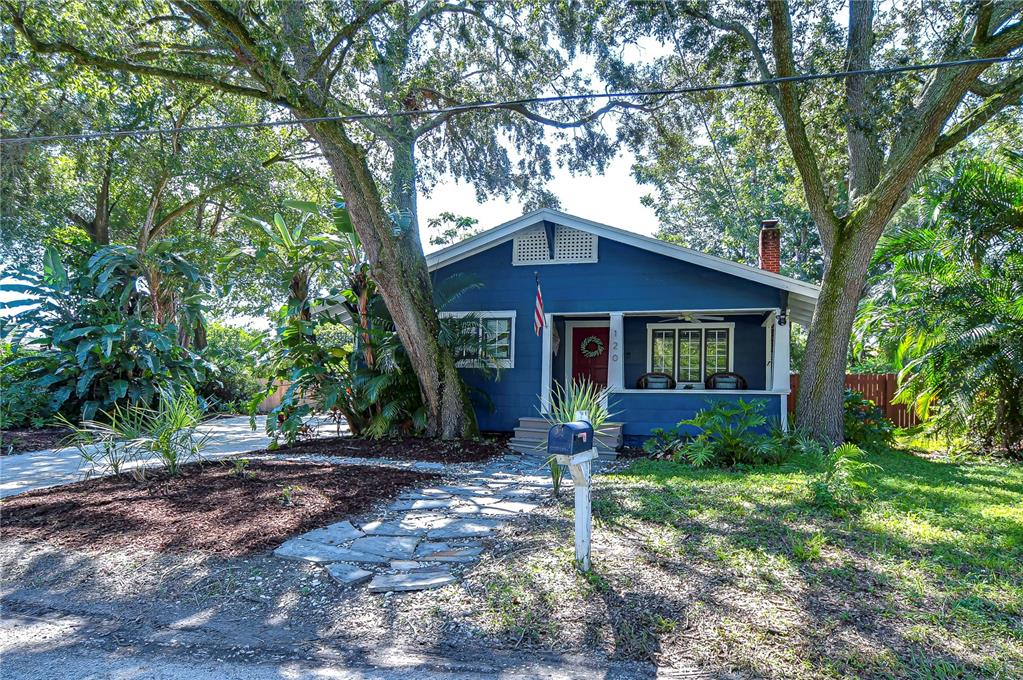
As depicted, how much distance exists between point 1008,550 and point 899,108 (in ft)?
22.5

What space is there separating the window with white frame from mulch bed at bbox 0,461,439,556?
268 inches

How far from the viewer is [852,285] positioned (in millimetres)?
8727

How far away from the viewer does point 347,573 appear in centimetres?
378

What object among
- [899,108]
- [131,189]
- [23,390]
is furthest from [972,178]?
[131,189]

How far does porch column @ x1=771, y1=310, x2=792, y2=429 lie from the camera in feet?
31.6

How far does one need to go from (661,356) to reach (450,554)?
8.83 m

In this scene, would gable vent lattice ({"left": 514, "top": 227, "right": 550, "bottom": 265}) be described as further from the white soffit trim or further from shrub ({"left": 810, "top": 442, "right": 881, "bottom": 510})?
shrub ({"left": 810, "top": 442, "right": 881, "bottom": 510})

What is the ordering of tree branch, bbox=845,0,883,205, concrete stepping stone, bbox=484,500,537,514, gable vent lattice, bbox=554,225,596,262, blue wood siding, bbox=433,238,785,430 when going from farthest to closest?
gable vent lattice, bbox=554,225,596,262, blue wood siding, bbox=433,238,785,430, tree branch, bbox=845,0,883,205, concrete stepping stone, bbox=484,500,537,514

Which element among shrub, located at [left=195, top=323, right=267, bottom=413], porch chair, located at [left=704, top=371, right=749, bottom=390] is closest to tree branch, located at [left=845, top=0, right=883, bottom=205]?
porch chair, located at [left=704, top=371, right=749, bottom=390]

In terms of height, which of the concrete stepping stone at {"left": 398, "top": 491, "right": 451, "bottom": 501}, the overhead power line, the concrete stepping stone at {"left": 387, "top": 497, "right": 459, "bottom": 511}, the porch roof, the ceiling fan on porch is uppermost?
the overhead power line

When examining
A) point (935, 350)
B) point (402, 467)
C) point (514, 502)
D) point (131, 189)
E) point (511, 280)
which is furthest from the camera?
point (131, 189)

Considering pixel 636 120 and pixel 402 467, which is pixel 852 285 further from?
pixel 402 467

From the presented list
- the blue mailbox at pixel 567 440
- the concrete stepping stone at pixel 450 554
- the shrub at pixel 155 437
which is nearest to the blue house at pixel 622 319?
the shrub at pixel 155 437

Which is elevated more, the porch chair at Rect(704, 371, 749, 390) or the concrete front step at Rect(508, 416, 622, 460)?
the porch chair at Rect(704, 371, 749, 390)
